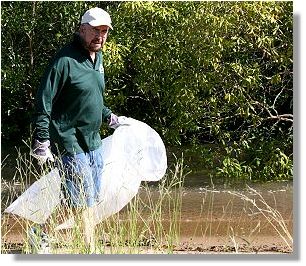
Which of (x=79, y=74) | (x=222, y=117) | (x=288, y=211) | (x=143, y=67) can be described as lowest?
(x=288, y=211)

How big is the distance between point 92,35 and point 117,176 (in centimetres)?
94

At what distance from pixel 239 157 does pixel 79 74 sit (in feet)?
16.0

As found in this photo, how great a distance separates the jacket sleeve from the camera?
4012 mm

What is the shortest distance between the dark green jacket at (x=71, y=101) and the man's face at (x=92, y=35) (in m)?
0.04

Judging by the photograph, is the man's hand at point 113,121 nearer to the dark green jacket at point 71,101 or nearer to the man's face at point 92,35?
the dark green jacket at point 71,101

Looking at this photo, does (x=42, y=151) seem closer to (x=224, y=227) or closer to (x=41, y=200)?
(x=41, y=200)

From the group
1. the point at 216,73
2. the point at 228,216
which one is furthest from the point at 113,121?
the point at 216,73

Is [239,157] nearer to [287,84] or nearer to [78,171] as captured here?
[287,84]

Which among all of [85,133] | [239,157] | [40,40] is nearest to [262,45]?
[239,157]

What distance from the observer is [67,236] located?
3.86m

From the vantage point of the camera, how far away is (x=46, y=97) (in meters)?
4.02

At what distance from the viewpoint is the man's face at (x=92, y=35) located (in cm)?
410

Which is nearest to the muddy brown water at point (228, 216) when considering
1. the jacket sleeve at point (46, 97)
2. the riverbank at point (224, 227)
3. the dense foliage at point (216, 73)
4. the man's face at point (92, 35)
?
the riverbank at point (224, 227)

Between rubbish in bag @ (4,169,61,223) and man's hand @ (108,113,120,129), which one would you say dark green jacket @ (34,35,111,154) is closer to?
rubbish in bag @ (4,169,61,223)
